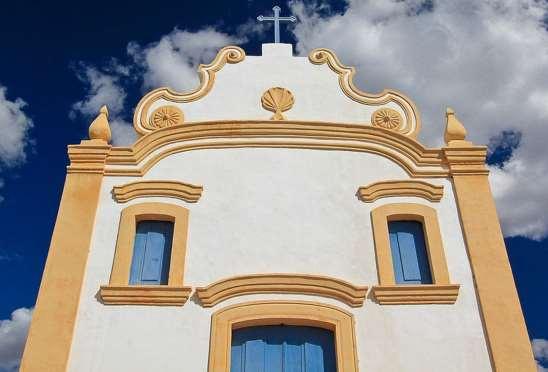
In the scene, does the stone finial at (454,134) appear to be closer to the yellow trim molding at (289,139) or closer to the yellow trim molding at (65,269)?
the yellow trim molding at (289,139)

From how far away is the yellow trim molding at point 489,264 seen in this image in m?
9.02

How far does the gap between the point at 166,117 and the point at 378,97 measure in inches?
179

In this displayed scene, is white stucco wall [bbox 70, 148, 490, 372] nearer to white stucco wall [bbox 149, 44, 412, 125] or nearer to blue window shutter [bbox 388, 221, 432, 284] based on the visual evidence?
blue window shutter [bbox 388, 221, 432, 284]

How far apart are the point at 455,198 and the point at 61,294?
285 inches

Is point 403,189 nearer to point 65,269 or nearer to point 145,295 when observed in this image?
point 145,295

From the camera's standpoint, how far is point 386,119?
11.9 meters

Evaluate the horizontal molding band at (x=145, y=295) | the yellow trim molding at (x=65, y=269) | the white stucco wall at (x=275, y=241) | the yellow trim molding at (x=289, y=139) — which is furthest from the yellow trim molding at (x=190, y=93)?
the horizontal molding band at (x=145, y=295)

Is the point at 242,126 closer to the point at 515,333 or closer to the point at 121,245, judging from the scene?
the point at 121,245

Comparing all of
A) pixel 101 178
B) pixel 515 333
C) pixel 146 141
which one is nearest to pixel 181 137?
pixel 146 141

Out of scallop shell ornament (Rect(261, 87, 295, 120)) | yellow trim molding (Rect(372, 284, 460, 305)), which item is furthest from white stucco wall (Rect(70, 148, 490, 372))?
scallop shell ornament (Rect(261, 87, 295, 120))

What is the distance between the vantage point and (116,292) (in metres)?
9.40

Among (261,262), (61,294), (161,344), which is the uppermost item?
(261,262)

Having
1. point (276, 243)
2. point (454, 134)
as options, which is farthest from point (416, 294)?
point (454, 134)

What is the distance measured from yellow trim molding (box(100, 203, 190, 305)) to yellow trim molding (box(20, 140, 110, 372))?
1.83 feet
